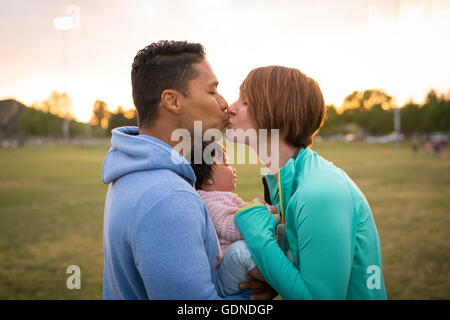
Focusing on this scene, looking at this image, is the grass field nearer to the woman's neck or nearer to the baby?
the baby

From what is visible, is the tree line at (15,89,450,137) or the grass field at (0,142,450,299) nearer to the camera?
the grass field at (0,142,450,299)

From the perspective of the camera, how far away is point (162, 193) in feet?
4.77

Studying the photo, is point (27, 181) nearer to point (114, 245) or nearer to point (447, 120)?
point (114, 245)

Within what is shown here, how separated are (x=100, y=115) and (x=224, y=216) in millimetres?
112571

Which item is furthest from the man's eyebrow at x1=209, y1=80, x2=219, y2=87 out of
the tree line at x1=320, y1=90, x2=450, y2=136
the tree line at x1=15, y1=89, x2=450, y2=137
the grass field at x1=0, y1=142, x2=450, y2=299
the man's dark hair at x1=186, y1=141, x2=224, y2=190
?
the tree line at x1=15, y1=89, x2=450, y2=137

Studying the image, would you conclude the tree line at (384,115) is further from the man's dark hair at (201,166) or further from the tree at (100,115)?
the man's dark hair at (201,166)

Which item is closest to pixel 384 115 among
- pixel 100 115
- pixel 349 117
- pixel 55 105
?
pixel 349 117

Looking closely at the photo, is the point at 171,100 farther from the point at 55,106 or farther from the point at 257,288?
the point at 55,106

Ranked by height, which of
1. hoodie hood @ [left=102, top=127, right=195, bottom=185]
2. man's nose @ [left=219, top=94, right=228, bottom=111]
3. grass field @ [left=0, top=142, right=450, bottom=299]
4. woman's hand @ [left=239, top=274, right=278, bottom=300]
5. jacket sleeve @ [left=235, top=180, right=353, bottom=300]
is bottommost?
grass field @ [left=0, top=142, right=450, bottom=299]

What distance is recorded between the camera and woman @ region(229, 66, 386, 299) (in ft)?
5.55

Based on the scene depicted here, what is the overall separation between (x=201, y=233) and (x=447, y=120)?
263 feet

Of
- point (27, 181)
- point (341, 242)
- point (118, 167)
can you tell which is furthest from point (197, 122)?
point (27, 181)

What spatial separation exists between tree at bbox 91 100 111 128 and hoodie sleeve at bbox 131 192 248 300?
315 ft
